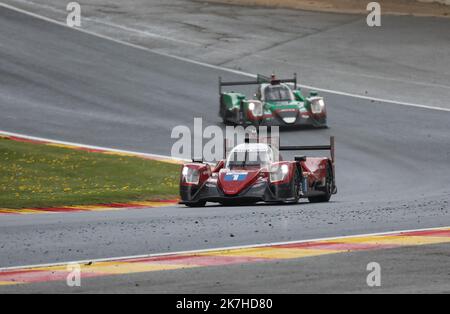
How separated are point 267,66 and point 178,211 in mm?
23990

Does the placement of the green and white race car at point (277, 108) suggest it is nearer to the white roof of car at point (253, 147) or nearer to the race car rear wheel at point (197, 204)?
the white roof of car at point (253, 147)

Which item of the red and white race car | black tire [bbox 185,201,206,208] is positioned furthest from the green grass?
the red and white race car

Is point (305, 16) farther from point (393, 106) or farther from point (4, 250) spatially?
point (4, 250)

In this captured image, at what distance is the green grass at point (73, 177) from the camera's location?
75.0ft

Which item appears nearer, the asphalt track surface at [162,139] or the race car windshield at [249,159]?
the asphalt track surface at [162,139]

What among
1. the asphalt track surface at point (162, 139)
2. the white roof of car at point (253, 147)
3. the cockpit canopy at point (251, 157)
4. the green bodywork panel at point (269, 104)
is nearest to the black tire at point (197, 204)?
the asphalt track surface at point (162, 139)

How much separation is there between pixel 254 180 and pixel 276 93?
562 inches

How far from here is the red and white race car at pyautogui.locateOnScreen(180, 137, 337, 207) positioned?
2058 centimetres

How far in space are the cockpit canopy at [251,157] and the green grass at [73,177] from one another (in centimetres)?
284

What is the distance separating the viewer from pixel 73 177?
26.2 metres

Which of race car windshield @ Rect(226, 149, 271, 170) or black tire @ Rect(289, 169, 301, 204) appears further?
race car windshield @ Rect(226, 149, 271, 170)

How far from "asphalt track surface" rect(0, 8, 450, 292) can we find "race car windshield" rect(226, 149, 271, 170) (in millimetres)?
939

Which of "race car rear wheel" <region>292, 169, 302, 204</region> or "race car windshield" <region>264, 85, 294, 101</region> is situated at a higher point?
"race car windshield" <region>264, 85, 294, 101</region>

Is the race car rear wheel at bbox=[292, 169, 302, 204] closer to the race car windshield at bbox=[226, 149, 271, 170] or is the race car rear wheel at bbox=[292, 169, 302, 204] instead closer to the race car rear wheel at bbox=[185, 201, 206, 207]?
the race car windshield at bbox=[226, 149, 271, 170]
